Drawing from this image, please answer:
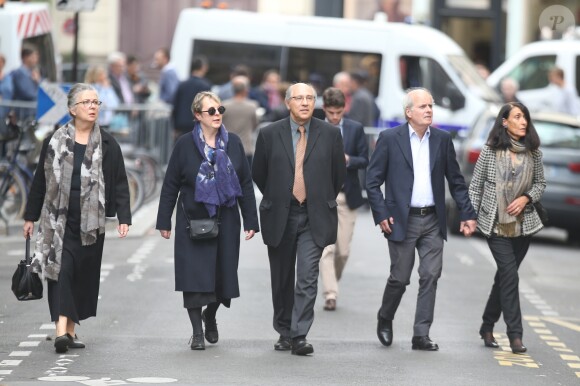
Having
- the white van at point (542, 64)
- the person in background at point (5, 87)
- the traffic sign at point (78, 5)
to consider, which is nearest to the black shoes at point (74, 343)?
the traffic sign at point (78, 5)

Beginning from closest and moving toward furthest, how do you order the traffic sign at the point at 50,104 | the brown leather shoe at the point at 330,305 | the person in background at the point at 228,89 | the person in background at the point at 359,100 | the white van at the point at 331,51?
the brown leather shoe at the point at 330,305 → the traffic sign at the point at 50,104 → the person in background at the point at 359,100 → the person in background at the point at 228,89 → the white van at the point at 331,51

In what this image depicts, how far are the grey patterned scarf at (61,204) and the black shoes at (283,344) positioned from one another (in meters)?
1.42

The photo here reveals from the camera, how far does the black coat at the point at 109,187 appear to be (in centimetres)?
1123

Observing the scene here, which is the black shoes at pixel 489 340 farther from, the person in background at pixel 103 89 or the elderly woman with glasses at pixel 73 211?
the person in background at pixel 103 89

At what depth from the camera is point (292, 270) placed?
11516 mm

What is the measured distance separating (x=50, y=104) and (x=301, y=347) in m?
8.02

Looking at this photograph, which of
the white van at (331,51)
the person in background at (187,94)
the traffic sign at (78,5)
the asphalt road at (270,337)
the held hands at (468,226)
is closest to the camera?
the asphalt road at (270,337)

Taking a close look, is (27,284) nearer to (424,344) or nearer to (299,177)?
(299,177)

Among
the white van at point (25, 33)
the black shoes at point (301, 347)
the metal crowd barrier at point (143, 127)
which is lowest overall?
the black shoes at point (301, 347)

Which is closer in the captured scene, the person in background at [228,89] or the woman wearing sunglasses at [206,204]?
the woman wearing sunglasses at [206,204]

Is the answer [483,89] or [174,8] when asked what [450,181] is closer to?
[483,89]

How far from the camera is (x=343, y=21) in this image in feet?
88.7

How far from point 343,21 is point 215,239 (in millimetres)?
15986

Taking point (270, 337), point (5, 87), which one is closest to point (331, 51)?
point (5, 87)
